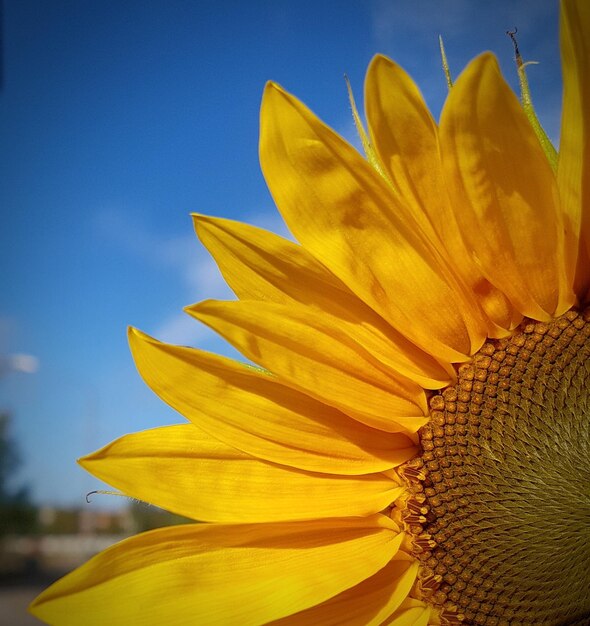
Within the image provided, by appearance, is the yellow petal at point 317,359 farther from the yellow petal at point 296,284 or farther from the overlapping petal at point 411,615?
the overlapping petal at point 411,615

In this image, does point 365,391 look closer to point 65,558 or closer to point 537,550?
point 537,550

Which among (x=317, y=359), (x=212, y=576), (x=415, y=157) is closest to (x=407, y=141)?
(x=415, y=157)

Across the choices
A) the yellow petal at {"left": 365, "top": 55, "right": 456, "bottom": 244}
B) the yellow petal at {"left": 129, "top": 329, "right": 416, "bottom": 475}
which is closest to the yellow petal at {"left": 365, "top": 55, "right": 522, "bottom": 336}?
the yellow petal at {"left": 365, "top": 55, "right": 456, "bottom": 244}

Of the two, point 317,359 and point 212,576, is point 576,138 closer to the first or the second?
point 317,359

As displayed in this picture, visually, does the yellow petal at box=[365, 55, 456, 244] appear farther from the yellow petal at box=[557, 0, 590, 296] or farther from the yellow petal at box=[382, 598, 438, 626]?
the yellow petal at box=[382, 598, 438, 626]

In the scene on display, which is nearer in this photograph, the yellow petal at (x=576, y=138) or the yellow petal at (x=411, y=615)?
the yellow petal at (x=576, y=138)

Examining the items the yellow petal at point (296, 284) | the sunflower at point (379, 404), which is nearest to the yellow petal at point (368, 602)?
the sunflower at point (379, 404)
